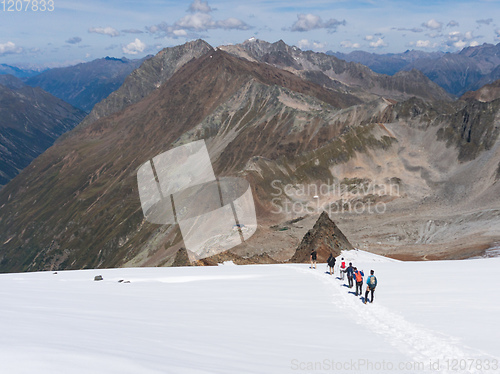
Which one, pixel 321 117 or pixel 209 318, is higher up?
pixel 321 117

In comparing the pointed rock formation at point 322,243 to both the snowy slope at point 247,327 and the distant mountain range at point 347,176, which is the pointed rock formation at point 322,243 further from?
→ the snowy slope at point 247,327

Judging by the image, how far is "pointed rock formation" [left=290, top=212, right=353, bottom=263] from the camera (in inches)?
1637

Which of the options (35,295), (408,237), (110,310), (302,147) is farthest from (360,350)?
(302,147)

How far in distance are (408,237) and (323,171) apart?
35.1 meters

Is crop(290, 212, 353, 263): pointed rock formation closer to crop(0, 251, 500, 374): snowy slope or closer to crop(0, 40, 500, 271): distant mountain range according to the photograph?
crop(0, 40, 500, 271): distant mountain range

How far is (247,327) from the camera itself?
12148 mm

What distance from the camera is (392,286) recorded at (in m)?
20.5

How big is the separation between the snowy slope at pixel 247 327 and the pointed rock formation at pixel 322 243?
20.1 meters

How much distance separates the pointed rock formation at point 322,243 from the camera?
41.6 m

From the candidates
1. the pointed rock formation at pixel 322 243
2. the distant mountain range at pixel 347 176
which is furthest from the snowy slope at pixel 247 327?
the distant mountain range at pixel 347 176

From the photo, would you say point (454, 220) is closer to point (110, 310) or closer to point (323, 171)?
point (323, 171)

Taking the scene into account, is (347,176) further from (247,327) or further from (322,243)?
(247,327)

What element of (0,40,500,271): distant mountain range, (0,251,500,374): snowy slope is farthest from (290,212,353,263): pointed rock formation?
(0,251,500,374): snowy slope

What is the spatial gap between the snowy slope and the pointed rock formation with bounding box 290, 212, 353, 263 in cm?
2006
